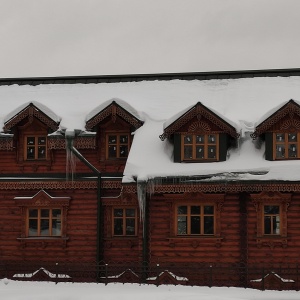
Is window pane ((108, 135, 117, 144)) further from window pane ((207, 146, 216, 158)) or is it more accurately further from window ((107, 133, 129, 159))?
window pane ((207, 146, 216, 158))

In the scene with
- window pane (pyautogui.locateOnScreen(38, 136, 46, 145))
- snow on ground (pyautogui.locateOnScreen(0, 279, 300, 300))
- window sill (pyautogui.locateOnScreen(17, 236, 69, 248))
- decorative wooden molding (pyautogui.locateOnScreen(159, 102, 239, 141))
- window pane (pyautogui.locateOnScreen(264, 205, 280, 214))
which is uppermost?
decorative wooden molding (pyautogui.locateOnScreen(159, 102, 239, 141))

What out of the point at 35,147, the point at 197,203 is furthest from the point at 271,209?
the point at 35,147

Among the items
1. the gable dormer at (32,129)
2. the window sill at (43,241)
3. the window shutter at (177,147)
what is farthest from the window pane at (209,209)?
the gable dormer at (32,129)

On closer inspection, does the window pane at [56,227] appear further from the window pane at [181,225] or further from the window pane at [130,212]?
the window pane at [181,225]

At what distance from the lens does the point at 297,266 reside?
74.8 feet

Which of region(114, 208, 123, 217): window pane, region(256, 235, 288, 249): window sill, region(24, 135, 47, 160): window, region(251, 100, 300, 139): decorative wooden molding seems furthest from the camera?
region(24, 135, 47, 160): window

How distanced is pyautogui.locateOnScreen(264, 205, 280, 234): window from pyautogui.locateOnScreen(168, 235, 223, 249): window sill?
1.72m

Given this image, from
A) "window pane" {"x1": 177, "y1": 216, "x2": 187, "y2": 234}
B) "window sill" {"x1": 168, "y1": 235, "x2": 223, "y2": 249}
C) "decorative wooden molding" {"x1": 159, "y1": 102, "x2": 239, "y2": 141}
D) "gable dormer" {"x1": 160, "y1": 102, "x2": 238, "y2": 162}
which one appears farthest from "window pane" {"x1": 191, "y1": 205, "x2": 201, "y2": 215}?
"decorative wooden molding" {"x1": 159, "y1": 102, "x2": 239, "y2": 141}

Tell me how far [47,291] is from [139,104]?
9156 millimetres

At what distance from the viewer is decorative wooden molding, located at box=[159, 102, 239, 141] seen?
2480 centimetres

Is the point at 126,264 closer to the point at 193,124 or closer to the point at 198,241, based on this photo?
the point at 198,241

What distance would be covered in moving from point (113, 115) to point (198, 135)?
343cm

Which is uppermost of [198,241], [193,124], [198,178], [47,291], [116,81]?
[116,81]

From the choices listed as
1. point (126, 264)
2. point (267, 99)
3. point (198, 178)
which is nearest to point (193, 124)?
point (198, 178)
